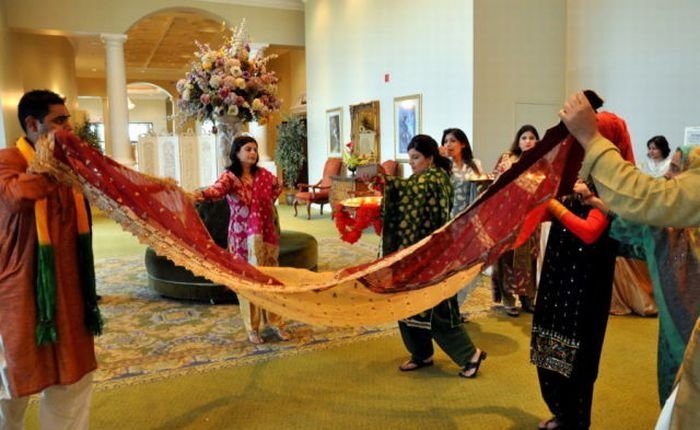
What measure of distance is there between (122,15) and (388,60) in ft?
17.7

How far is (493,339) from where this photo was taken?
3752 millimetres

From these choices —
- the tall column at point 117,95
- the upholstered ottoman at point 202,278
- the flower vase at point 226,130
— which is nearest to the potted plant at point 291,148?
the tall column at point 117,95

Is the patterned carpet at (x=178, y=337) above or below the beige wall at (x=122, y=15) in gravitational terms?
below

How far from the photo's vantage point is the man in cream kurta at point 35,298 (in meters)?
1.92

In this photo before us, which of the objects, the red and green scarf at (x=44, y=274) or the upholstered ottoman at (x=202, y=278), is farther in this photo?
the upholstered ottoman at (x=202, y=278)

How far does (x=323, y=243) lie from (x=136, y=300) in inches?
123

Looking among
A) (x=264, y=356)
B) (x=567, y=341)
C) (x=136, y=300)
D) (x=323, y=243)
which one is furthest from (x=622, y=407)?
(x=323, y=243)

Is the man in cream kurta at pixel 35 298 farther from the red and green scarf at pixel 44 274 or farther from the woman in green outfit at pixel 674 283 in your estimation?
the woman in green outfit at pixel 674 283

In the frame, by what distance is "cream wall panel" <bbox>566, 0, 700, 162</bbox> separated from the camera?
600cm

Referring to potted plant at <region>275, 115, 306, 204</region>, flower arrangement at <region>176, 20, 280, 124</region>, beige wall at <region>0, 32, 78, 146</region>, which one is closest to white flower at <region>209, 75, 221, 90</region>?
flower arrangement at <region>176, 20, 280, 124</region>

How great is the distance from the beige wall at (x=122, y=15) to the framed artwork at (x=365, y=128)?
3201 mm

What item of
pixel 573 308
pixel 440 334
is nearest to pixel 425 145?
pixel 440 334

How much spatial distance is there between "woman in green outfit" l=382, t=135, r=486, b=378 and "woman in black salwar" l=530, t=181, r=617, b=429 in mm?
746

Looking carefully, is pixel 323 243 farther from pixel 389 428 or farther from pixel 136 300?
pixel 389 428
